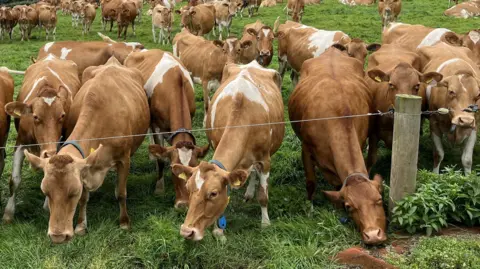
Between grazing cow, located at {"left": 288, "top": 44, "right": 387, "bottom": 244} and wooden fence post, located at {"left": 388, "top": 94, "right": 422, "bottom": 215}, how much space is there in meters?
0.20

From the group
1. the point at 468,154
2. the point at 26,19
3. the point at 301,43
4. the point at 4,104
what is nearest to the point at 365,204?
the point at 468,154

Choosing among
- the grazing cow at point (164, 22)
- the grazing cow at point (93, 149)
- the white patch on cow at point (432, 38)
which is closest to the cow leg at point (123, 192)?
the grazing cow at point (93, 149)

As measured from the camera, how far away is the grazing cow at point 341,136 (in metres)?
5.00

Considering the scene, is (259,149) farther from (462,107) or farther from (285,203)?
(462,107)

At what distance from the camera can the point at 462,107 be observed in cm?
639

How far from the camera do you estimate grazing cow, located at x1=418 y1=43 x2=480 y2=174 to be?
21.0 ft

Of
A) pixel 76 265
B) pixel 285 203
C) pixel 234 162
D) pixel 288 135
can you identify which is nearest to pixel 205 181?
pixel 234 162

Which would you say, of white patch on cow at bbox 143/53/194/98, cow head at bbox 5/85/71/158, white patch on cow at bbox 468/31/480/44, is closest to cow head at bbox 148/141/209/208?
cow head at bbox 5/85/71/158

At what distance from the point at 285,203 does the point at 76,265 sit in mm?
→ 2676

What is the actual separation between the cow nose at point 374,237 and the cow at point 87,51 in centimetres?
677

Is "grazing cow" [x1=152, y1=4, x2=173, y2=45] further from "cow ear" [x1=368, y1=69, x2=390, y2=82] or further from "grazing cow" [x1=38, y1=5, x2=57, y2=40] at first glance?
"cow ear" [x1=368, y1=69, x2=390, y2=82]

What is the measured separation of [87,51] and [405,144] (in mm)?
7418

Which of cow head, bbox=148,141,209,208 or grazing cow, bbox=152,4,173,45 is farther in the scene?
grazing cow, bbox=152,4,173,45

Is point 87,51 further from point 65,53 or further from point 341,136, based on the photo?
point 341,136
